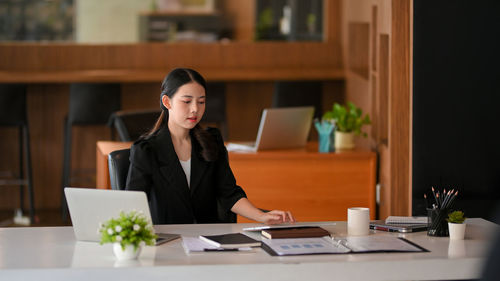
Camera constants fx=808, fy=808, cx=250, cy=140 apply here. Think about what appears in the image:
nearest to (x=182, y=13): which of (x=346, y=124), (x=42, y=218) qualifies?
(x=42, y=218)

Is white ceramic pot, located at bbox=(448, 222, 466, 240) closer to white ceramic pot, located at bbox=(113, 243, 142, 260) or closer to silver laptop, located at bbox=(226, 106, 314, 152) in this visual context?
white ceramic pot, located at bbox=(113, 243, 142, 260)

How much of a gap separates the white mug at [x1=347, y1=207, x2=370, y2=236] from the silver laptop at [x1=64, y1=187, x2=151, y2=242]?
0.64m

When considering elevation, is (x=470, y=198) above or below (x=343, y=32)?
below

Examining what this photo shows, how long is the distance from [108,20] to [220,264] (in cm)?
490

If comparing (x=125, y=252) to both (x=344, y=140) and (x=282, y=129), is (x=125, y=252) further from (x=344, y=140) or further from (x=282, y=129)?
(x=344, y=140)

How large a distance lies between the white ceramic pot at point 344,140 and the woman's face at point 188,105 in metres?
1.83

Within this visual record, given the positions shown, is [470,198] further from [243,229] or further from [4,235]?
[4,235]

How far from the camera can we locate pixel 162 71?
6219mm

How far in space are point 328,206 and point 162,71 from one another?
2.26 metres

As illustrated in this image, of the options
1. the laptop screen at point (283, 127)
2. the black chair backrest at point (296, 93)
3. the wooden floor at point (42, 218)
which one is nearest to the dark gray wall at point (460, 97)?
the laptop screen at point (283, 127)

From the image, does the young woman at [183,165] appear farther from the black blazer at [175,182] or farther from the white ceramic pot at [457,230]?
the white ceramic pot at [457,230]

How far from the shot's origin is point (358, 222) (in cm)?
246

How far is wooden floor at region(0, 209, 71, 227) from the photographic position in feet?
19.1

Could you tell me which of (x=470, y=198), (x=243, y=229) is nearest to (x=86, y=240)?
(x=243, y=229)
